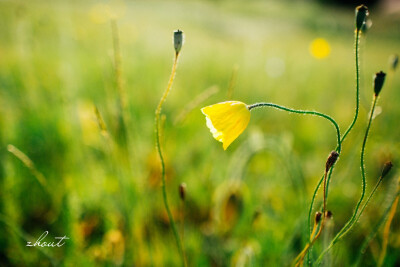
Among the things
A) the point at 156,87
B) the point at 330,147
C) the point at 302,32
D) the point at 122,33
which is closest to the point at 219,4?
the point at 302,32

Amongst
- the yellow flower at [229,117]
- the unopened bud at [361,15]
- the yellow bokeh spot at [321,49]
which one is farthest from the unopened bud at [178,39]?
the yellow bokeh spot at [321,49]

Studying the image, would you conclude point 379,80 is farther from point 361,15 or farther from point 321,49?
point 321,49

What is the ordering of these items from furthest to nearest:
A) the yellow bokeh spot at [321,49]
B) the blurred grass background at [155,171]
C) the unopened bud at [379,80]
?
1. the yellow bokeh spot at [321,49]
2. the blurred grass background at [155,171]
3. the unopened bud at [379,80]

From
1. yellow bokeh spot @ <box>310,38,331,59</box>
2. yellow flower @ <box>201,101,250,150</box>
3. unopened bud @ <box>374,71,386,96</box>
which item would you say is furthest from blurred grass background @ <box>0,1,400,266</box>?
yellow bokeh spot @ <box>310,38,331,59</box>

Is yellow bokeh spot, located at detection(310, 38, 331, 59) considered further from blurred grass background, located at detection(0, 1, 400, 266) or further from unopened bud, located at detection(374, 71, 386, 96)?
unopened bud, located at detection(374, 71, 386, 96)

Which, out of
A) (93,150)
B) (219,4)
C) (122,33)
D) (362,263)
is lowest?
(362,263)

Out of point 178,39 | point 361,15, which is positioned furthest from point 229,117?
point 361,15

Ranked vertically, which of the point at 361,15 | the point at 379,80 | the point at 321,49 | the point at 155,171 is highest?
the point at 361,15

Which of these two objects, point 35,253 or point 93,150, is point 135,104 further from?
point 35,253

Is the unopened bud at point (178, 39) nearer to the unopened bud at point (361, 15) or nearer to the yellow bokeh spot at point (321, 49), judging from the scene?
the unopened bud at point (361, 15)
